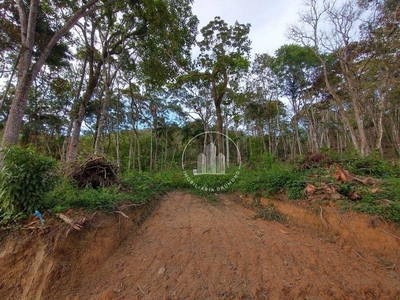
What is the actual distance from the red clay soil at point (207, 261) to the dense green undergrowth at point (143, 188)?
28cm

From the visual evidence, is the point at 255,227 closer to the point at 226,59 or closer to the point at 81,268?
the point at 81,268

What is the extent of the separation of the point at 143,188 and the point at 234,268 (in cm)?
280

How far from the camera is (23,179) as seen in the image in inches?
92.8

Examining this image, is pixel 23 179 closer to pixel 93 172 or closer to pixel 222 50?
pixel 93 172

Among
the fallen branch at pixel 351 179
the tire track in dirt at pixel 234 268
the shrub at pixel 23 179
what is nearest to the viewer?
the tire track in dirt at pixel 234 268

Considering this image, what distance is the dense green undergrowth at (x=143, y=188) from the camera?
237cm

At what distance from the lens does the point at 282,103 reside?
1778cm

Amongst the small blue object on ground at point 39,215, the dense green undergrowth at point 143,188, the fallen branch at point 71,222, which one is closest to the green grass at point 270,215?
the dense green undergrowth at point 143,188

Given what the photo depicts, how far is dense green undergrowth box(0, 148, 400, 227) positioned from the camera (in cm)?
237

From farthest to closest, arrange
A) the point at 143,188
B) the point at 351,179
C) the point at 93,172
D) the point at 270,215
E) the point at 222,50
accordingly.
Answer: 1. the point at 222,50
2. the point at 143,188
3. the point at 93,172
4. the point at 270,215
5. the point at 351,179

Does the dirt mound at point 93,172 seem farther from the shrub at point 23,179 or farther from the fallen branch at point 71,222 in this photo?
the fallen branch at point 71,222

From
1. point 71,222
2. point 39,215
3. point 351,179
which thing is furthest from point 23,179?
point 351,179

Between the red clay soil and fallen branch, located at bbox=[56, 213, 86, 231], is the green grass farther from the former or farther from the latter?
fallen branch, located at bbox=[56, 213, 86, 231]

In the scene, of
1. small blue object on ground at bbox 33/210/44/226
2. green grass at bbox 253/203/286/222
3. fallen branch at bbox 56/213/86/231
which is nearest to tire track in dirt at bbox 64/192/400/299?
green grass at bbox 253/203/286/222
